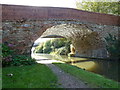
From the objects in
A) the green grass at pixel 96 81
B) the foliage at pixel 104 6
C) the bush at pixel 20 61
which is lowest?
the green grass at pixel 96 81

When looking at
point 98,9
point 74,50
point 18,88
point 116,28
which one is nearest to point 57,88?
point 18,88

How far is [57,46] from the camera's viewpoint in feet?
56.0

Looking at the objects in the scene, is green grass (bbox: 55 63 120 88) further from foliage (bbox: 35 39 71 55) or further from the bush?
foliage (bbox: 35 39 71 55)

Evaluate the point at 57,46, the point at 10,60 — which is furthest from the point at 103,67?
the point at 57,46

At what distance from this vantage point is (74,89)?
2.71 metres

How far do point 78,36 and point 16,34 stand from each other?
6.61 m

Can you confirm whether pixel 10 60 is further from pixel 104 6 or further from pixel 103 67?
pixel 104 6

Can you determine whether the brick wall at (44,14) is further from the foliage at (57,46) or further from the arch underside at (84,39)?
the foliage at (57,46)

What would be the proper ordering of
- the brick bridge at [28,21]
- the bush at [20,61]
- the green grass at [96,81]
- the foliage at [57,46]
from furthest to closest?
the foliage at [57,46], the brick bridge at [28,21], the bush at [20,61], the green grass at [96,81]

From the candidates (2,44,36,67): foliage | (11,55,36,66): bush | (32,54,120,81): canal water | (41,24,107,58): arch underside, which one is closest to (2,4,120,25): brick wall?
(41,24,107,58): arch underside

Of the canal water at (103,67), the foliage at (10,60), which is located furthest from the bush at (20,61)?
the canal water at (103,67)

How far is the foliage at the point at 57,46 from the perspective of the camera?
1489 cm

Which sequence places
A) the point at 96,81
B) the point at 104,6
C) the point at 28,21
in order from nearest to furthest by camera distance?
the point at 96,81
the point at 28,21
the point at 104,6

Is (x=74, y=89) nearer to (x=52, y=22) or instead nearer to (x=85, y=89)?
(x=85, y=89)
